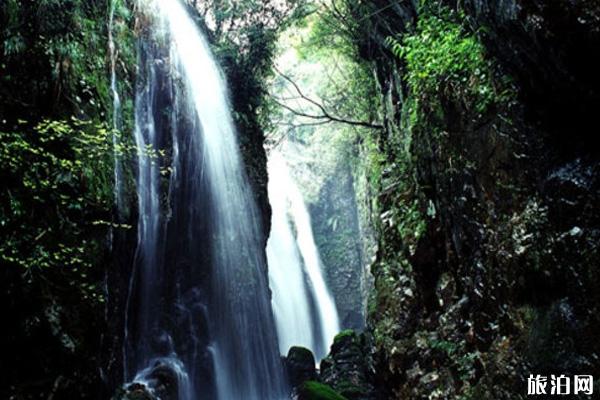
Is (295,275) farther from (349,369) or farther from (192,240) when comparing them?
(192,240)

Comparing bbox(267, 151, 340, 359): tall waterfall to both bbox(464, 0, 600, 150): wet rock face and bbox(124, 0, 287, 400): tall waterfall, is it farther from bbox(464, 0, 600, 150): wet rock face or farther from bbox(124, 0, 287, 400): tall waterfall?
bbox(464, 0, 600, 150): wet rock face

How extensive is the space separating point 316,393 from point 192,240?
5.18 meters

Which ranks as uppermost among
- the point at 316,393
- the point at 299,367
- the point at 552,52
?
the point at 552,52

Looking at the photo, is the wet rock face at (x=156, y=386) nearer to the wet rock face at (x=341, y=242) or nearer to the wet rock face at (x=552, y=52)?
the wet rock face at (x=552, y=52)

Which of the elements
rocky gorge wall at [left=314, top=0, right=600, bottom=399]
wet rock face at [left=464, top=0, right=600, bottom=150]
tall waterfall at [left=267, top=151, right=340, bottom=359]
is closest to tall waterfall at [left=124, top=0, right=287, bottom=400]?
rocky gorge wall at [left=314, top=0, right=600, bottom=399]

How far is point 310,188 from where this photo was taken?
90.4 feet

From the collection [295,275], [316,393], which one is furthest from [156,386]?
[295,275]

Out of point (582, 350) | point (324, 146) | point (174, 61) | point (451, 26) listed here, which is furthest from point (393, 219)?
point (324, 146)

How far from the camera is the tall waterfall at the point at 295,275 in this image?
20344mm

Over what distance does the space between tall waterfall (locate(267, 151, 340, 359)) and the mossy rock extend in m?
8.77

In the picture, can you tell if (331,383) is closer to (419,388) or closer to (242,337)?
(242,337)

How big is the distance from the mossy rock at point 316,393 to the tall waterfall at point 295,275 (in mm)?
8769

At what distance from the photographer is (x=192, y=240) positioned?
1173 centimetres

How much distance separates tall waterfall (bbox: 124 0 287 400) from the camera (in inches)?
381
